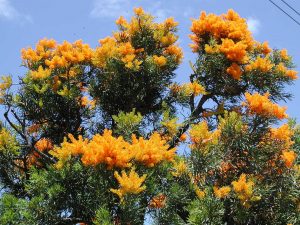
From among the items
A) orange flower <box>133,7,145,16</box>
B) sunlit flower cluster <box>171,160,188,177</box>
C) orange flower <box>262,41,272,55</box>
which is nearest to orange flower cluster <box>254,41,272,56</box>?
orange flower <box>262,41,272,55</box>

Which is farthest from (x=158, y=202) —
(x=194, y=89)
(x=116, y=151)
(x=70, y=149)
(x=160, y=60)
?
(x=160, y=60)

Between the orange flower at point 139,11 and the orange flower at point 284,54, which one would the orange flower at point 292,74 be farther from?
the orange flower at point 139,11

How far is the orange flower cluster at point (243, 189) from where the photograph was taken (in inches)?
288

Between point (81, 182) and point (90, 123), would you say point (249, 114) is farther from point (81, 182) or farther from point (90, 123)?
point (90, 123)

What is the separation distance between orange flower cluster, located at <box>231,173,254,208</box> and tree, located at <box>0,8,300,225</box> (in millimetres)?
14

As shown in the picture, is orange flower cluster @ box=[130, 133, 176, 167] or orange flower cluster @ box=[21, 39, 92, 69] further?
orange flower cluster @ box=[21, 39, 92, 69]

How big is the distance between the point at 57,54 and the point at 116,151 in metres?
4.10

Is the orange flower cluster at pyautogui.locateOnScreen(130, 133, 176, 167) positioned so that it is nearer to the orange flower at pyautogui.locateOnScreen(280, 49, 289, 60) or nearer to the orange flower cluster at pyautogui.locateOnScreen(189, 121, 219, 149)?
the orange flower cluster at pyautogui.locateOnScreen(189, 121, 219, 149)

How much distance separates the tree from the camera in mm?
7508

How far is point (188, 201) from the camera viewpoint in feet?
25.7

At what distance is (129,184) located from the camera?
6.90 metres

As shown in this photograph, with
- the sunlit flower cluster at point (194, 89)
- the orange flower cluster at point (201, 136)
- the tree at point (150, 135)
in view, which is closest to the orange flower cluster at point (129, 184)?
the tree at point (150, 135)

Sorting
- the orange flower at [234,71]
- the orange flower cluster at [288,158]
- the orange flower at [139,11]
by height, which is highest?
the orange flower at [139,11]

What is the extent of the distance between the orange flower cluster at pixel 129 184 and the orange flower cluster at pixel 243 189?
4.05ft
